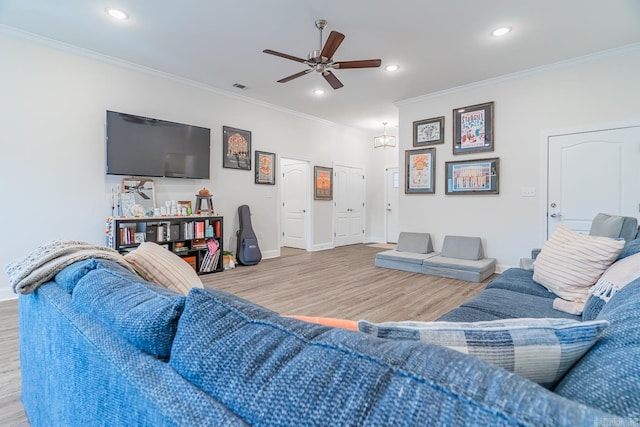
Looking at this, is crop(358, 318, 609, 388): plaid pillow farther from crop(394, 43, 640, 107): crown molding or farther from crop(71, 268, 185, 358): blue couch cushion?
crop(394, 43, 640, 107): crown molding

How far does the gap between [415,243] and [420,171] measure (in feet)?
4.17

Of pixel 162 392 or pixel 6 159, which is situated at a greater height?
pixel 6 159

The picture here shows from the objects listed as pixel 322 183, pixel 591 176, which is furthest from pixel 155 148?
pixel 591 176

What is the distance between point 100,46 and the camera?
3623 mm

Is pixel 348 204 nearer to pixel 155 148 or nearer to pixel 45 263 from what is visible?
pixel 155 148

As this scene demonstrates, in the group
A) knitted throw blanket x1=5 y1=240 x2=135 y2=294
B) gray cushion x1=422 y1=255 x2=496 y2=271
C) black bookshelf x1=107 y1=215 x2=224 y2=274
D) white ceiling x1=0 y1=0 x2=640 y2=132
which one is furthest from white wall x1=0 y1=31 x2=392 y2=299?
gray cushion x1=422 y1=255 x2=496 y2=271

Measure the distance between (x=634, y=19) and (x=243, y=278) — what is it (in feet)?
17.3

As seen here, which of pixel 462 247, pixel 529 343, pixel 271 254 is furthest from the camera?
pixel 271 254

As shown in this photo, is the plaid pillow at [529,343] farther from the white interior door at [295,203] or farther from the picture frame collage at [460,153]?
the white interior door at [295,203]

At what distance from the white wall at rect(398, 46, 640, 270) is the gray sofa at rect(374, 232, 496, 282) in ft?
0.70

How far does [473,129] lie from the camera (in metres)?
4.78

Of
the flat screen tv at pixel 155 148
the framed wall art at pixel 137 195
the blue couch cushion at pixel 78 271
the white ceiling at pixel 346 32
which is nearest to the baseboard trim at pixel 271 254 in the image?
the flat screen tv at pixel 155 148

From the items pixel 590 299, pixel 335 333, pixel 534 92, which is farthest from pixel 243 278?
pixel 534 92

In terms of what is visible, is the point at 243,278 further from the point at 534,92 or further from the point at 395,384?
the point at 534,92
